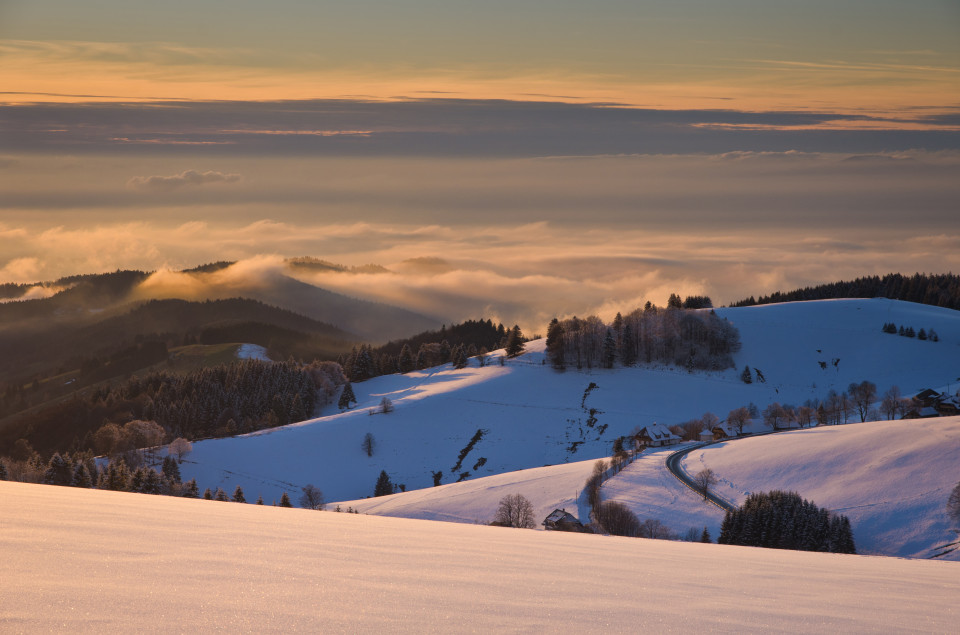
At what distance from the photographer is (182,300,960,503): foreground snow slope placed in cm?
12300

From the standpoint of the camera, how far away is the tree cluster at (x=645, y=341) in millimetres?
172000

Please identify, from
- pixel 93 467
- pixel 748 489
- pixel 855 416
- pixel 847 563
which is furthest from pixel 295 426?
pixel 847 563

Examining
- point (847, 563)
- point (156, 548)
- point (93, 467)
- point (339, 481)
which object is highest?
point (156, 548)

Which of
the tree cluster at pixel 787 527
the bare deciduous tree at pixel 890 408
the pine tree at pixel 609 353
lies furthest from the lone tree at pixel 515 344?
the tree cluster at pixel 787 527

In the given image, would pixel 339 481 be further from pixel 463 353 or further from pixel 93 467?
pixel 463 353

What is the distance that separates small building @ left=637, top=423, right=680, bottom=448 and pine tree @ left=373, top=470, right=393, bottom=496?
1623 inches

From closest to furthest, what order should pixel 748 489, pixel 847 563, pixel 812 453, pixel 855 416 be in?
1. pixel 847 563
2. pixel 748 489
3. pixel 812 453
4. pixel 855 416

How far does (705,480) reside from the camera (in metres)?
81.9

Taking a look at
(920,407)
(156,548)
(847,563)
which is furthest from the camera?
(920,407)

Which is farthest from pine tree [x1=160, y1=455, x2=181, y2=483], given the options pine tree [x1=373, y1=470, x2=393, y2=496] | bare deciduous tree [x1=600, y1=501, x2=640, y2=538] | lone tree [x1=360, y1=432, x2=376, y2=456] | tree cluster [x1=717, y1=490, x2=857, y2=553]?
tree cluster [x1=717, y1=490, x2=857, y2=553]

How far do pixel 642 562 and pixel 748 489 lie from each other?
73.9m

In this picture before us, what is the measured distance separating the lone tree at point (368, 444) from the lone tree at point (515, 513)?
56023 mm

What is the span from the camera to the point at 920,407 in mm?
129500

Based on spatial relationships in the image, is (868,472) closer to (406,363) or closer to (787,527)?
(787,527)
